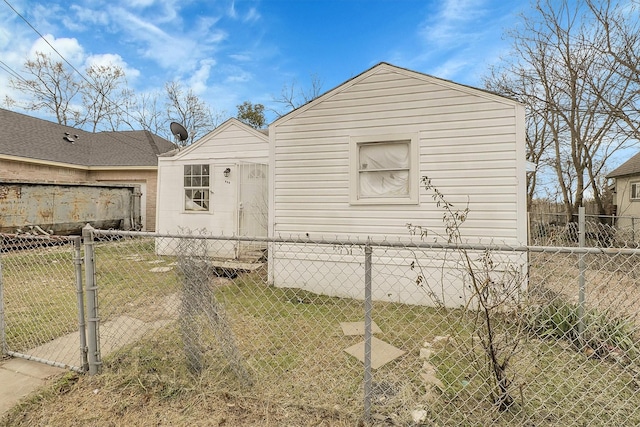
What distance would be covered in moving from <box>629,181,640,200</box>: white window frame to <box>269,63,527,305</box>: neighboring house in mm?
15356

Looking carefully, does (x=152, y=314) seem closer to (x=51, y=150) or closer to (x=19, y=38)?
(x=19, y=38)

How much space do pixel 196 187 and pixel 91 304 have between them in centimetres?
605

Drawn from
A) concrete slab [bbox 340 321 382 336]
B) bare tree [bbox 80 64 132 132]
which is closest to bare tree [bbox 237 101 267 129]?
bare tree [bbox 80 64 132 132]

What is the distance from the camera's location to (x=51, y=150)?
13.3m

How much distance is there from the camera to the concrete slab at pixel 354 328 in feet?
12.9

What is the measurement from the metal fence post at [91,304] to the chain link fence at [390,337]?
7 centimetres

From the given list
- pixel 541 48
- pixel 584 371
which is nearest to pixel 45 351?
pixel 584 371

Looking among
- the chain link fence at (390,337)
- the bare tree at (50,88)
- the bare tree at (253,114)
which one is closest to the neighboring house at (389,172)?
the chain link fence at (390,337)

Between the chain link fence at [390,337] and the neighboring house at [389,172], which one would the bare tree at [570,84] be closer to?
the neighboring house at [389,172]

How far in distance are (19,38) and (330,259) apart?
499 inches

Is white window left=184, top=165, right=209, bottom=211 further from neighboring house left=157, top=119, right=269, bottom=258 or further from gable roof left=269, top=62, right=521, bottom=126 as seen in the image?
gable roof left=269, top=62, right=521, bottom=126

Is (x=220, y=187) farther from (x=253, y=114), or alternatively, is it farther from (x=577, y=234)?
(x=253, y=114)

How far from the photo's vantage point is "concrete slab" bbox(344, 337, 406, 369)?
3156 millimetres

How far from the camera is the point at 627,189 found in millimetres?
15508
